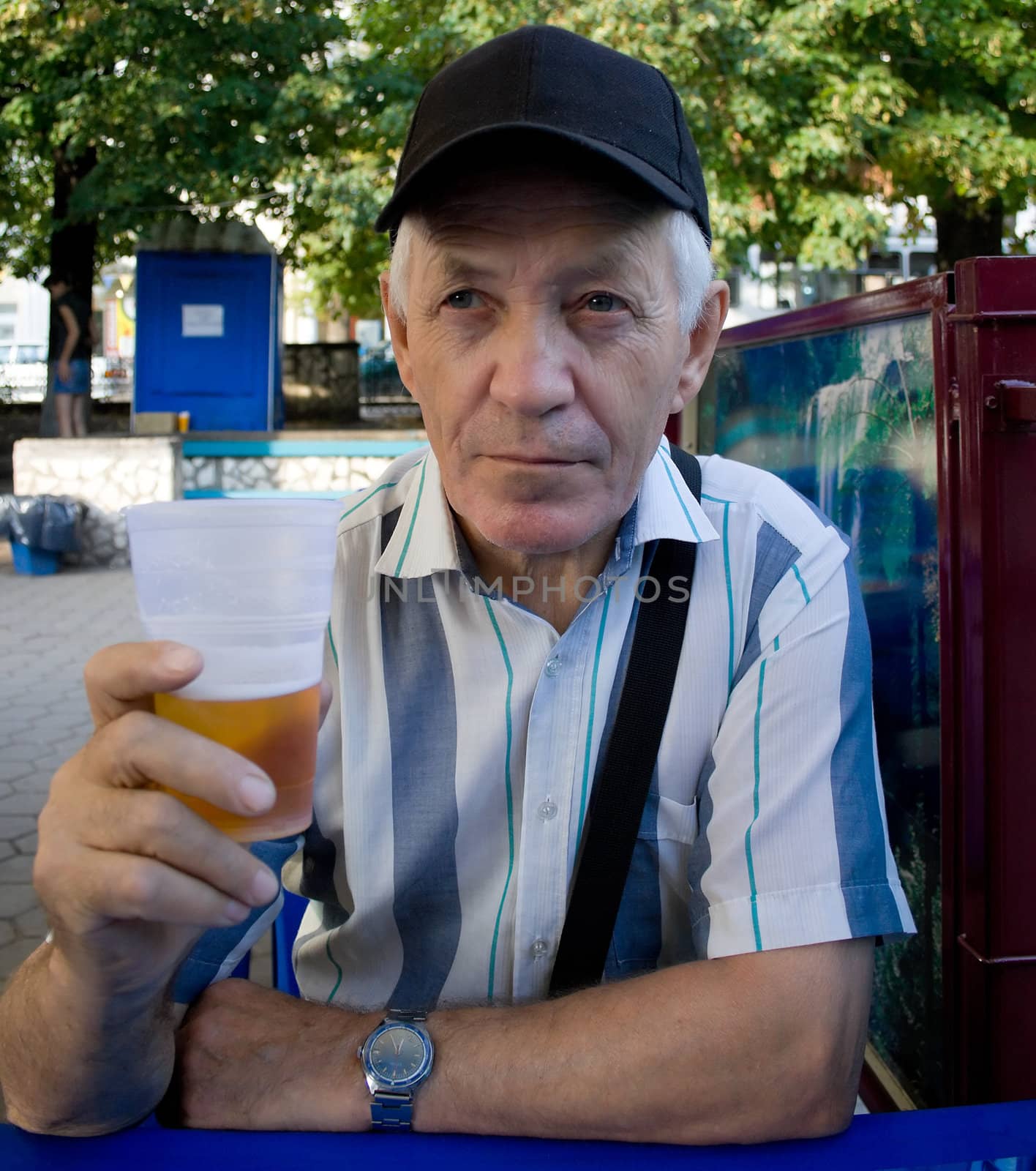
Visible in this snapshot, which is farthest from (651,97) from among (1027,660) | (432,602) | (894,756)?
(894,756)

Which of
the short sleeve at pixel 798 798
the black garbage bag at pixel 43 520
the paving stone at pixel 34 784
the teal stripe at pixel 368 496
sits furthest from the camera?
the black garbage bag at pixel 43 520

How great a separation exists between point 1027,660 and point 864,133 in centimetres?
976

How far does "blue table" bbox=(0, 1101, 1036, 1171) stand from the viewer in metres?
1.02

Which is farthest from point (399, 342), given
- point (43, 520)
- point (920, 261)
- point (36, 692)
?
point (920, 261)

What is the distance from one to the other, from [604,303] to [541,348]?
0.11 metres

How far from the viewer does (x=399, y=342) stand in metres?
1.55

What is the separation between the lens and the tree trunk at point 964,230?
12.4 meters

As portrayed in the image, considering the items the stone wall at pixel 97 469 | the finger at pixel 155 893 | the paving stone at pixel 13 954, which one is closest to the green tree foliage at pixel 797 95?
the stone wall at pixel 97 469

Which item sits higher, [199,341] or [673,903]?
[199,341]

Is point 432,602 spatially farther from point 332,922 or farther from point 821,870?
point 821,870

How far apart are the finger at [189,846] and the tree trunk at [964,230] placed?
1306 cm

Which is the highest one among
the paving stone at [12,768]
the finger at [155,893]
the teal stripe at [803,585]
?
the teal stripe at [803,585]

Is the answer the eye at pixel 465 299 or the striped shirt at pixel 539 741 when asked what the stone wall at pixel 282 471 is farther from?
the eye at pixel 465 299

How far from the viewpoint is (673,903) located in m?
1.46
